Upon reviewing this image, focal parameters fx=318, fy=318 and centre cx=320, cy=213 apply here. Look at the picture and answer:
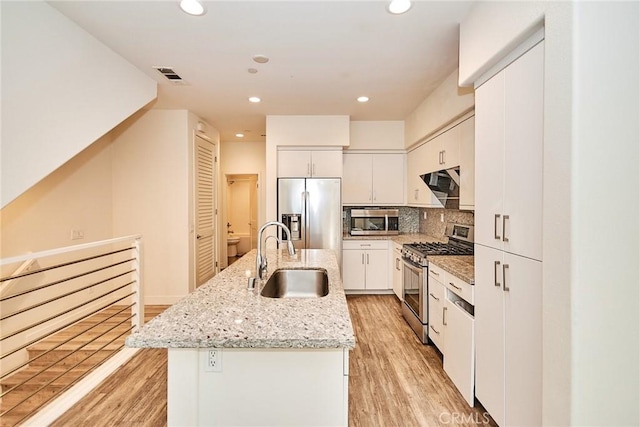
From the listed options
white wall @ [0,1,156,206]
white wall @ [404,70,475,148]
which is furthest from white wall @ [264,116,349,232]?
white wall @ [0,1,156,206]

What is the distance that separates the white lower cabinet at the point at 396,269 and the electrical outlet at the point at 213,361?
3.17 metres

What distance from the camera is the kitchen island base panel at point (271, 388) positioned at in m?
1.28

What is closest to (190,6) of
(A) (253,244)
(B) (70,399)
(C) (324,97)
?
(C) (324,97)

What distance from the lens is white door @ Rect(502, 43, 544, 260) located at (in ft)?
4.88

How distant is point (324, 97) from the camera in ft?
12.2

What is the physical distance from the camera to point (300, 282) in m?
Result: 2.26

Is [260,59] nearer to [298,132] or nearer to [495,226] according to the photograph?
[298,132]

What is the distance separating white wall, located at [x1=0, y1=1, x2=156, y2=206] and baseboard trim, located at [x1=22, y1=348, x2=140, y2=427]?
1.33m

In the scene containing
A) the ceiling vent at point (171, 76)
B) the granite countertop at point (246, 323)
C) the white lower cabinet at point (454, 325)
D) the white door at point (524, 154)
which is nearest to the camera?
the granite countertop at point (246, 323)

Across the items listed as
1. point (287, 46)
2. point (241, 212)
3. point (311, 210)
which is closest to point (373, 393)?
point (311, 210)

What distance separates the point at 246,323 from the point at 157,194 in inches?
144

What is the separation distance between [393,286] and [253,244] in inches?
171

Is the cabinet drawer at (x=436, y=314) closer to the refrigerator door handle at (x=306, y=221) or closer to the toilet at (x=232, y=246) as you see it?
the refrigerator door handle at (x=306, y=221)

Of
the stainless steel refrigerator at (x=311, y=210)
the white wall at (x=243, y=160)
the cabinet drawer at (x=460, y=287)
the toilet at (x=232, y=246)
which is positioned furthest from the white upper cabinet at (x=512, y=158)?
the toilet at (x=232, y=246)
